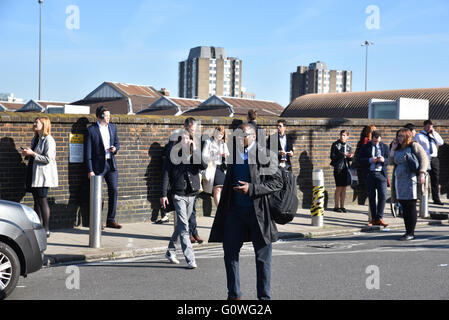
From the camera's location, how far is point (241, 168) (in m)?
6.07

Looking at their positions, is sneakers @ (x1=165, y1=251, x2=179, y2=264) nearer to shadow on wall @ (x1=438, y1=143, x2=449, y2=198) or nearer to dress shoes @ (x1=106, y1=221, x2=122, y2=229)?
dress shoes @ (x1=106, y1=221, x2=122, y2=229)

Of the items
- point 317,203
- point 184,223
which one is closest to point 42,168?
point 184,223

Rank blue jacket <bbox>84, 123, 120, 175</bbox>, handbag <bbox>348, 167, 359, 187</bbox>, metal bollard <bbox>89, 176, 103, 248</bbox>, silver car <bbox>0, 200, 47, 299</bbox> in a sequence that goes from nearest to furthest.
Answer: silver car <bbox>0, 200, 47, 299</bbox> → metal bollard <bbox>89, 176, 103, 248</bbox> → blue jacket <bbox>84, 123, 120, 175</bbox> → handbag <bbox>348, 167, 359, 187</bbox>

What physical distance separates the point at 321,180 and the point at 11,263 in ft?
24.3

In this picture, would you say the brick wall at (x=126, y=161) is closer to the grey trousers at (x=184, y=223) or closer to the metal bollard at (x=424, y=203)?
the metal bollard at (x=424, y=203)

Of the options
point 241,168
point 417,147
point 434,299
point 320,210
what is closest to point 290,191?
point 241,168

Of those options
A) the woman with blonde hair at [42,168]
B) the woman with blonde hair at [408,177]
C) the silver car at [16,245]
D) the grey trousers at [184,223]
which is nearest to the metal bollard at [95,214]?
the woman with blonde hair at [42,168]

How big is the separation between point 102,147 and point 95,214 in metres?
1.99

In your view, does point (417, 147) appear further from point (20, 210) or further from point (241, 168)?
point (20, 210)

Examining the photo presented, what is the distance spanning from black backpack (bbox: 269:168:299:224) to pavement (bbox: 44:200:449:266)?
12.6 ft

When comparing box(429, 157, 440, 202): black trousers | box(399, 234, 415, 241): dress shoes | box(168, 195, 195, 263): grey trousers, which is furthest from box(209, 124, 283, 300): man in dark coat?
box(429, 157, 440, 202): black trousers

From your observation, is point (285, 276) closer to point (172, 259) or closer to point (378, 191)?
point (172, 259)

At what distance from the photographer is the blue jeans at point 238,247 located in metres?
5.84

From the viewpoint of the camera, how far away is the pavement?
9125 mm
